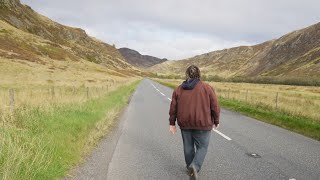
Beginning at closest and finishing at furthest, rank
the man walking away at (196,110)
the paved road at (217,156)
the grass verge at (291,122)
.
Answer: the man walking away at (196,110) → the paved road at (217,156) → the grass verge at (291,122)

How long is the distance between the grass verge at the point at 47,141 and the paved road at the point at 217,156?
0.44 m

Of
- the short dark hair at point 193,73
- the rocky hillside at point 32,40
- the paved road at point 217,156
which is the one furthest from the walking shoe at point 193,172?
the rocky hillside at point 32,40

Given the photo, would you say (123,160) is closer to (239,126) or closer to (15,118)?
(15,118)

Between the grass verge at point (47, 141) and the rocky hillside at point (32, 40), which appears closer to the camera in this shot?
the grass verge at point (47, 141)

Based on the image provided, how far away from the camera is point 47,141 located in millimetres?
8242

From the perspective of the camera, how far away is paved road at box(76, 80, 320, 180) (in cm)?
708

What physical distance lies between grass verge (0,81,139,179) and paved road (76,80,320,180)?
1.44 feet

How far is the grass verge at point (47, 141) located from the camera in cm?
610

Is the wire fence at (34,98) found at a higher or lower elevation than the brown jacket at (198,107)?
lower

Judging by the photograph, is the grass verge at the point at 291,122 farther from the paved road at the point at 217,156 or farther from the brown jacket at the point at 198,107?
the brown jacket at the point at 198,107

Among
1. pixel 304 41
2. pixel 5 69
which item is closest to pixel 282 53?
pixel 304 41

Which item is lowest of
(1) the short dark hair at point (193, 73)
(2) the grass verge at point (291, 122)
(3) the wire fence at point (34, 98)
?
(2) the grass verge at point (291, 122)

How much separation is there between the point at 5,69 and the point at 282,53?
159 m

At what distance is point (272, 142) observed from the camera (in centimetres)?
1070
